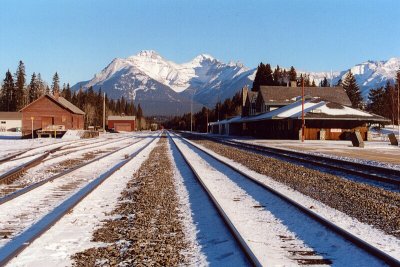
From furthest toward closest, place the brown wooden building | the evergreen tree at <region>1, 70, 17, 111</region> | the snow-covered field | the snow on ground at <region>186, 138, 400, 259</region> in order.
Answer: the evergreen tree at <region>1, 70, 17, 111</region> < the brown wooden building < the snow on ground at <region>186, 138, 400, 259</region> < the snow-covered field

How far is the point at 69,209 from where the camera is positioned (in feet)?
27.7

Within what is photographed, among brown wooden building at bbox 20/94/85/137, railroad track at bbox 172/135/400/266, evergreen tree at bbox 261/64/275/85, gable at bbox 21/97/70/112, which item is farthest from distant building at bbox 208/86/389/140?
evergreen tree at bbox 261/64/275/85

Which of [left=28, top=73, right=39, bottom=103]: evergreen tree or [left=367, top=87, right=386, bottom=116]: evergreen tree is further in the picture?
[left=28, top=73, right=39, bottom=103]: evergreen tree

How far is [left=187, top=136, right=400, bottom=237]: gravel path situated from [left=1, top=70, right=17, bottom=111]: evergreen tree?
13305 centimetres

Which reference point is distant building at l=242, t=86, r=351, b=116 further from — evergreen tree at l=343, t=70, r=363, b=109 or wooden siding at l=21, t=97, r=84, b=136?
evergreen tree at l=343, t=70, r=363, b=109

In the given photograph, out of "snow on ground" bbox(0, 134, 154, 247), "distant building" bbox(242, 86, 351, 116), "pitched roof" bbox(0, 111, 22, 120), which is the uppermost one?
"distant building" bbox(242, 86, 351, 116)

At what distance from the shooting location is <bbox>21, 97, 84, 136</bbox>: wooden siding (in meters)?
65.1

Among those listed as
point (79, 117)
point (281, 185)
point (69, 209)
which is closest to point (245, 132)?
point (79, 117)

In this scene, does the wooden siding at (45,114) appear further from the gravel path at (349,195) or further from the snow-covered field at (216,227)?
the snow-covered field at (216,227)

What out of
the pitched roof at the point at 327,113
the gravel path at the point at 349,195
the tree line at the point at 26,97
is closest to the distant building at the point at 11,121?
the tree line at the point at 26,97

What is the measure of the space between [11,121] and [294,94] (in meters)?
81.5

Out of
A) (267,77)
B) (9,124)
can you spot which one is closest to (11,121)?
(9,124)

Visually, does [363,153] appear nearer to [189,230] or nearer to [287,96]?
[189,230]

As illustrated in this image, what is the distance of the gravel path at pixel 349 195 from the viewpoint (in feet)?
27.4
